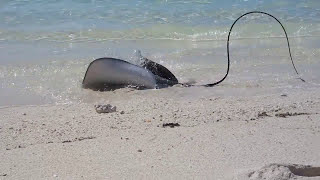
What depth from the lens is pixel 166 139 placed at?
421 centimetres

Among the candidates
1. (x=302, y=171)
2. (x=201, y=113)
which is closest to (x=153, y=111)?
(x=201, y=113)

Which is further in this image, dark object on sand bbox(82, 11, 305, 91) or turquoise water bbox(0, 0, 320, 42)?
turquoise water bbox(0, 0, 320, 42)

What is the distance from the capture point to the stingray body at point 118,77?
5.95 m

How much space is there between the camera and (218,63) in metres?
Result: 7.27

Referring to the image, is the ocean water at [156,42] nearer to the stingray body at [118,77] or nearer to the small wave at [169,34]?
the small wave at [169,34]

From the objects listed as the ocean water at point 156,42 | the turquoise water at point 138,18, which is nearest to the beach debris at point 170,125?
the ocean water at point 156,42

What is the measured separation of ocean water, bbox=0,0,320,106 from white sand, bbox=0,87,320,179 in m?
0.66

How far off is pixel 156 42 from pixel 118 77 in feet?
9.85

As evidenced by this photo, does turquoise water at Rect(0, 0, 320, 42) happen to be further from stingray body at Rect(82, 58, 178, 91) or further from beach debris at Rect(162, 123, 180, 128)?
beach debris at Rect(162, 123, 180, 128)

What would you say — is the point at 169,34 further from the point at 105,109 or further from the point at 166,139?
the point at 166,139

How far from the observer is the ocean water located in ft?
20.8

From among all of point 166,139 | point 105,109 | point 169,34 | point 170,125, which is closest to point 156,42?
point 169,34

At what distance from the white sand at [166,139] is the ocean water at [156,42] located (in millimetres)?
663

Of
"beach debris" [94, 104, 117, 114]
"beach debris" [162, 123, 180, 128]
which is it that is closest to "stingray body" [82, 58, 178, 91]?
"beach debris" [94, 104, 117, 114]
